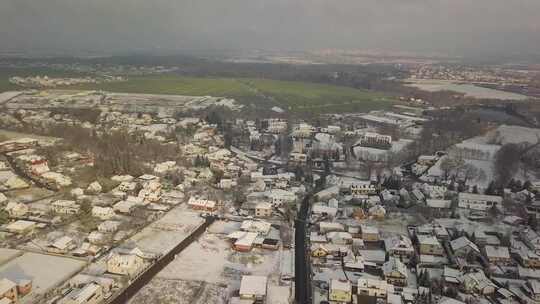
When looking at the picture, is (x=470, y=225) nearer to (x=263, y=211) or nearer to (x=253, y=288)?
(x=263, y=211)

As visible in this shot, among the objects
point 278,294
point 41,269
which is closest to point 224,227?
point 278,294

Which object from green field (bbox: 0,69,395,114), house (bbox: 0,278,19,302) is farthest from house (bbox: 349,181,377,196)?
green field (bbox: 0,69,395,114)

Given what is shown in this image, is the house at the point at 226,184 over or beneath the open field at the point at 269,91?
beneath

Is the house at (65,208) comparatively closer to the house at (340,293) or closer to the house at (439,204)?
the house at (340,293)

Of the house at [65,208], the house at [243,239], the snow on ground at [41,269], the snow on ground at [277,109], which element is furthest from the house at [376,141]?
the snow on ground at [41,269]

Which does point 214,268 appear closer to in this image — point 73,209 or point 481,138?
point 73,209

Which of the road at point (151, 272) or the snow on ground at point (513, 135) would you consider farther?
the snow on ground at point (513, 135)
